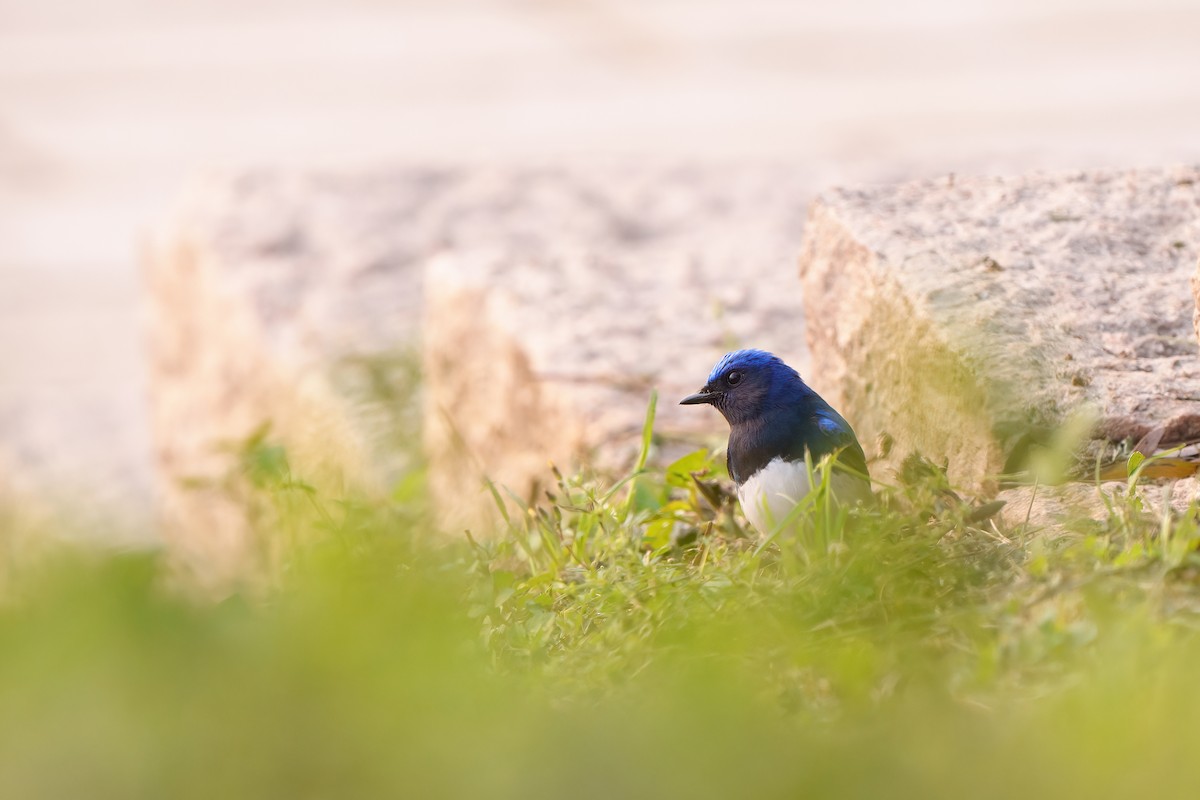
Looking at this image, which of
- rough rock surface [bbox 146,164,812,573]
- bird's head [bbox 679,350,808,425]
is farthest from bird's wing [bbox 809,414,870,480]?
rough rock surface [bbox 146,164,812,573]

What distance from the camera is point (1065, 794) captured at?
49.6 inches

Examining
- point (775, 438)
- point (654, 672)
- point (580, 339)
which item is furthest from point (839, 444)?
point (580, 339)

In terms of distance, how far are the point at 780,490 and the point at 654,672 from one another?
823mm

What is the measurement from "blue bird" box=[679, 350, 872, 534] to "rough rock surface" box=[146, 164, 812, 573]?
2.61 ft

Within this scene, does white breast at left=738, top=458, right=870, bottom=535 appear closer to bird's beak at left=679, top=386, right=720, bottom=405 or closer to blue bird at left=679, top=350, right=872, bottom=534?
blue bird at left=679, top=350, right=872, bottom=534

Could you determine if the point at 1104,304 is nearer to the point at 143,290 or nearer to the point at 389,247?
the point at 389,247

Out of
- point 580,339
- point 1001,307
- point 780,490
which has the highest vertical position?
point 1001,307

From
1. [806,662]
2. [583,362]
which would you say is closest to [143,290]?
[583,362]

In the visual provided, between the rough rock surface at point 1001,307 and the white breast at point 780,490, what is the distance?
0.25 m

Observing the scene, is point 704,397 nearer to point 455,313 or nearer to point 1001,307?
point 1001,307

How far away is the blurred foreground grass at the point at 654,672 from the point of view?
4.14ft

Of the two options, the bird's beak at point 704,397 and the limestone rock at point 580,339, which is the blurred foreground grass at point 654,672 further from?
the limestone rock at point 580,339

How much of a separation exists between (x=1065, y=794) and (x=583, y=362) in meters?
2.86

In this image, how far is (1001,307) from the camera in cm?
285
